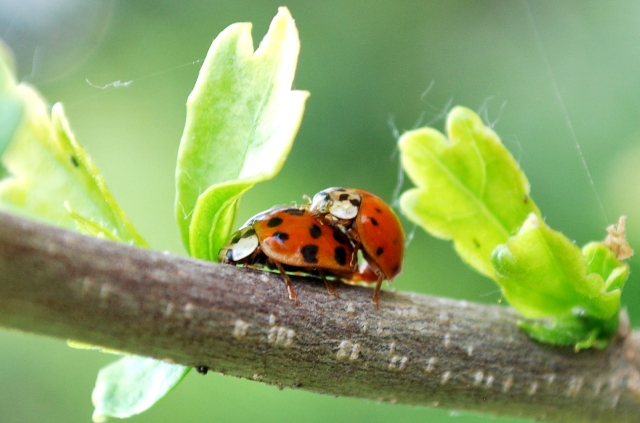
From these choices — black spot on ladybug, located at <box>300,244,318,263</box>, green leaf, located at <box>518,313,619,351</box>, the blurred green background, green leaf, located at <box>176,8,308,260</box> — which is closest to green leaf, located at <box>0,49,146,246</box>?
green leaf, located at <box>176,8,308,260</box>

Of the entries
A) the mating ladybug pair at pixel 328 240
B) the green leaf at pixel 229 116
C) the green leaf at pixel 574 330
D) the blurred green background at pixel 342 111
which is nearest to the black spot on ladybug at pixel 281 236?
the mating ladybug pair at pixel 328 240

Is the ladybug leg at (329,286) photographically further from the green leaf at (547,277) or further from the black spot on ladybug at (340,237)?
the green leaf at (547,277)

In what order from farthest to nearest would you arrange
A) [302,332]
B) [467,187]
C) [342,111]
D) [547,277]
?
[342,111] < [467,187] < [547,277] < [302,332]

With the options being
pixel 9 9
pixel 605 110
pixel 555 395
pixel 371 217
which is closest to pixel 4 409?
pixel 9 9

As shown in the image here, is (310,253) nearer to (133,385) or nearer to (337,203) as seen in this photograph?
(337,203)

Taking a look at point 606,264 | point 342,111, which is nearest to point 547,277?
point 606,264

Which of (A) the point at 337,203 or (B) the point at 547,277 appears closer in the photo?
(B) the point at 547,277
